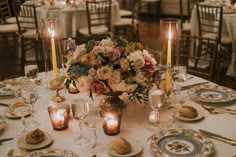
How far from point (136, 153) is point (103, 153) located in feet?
0.41

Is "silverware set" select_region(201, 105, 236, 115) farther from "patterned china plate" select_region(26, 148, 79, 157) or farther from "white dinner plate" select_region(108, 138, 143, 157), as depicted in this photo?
"patterned china plate" select_region(26, 148, 79, 157)

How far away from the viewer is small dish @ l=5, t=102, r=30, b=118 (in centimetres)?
165

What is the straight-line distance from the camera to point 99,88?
1.56 m

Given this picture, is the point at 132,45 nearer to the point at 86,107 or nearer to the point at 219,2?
the point at 86,107

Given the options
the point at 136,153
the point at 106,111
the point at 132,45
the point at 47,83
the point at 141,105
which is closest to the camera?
the point at 136,153

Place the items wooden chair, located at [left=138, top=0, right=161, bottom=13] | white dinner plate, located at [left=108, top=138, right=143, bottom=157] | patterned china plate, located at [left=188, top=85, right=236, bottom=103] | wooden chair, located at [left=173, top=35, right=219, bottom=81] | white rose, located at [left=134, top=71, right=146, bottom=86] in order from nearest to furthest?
1. white dinner plate, located at [left=108, top=138, right=143, bottom=157]
2. white rose, located at [left=134, top=71, right=146, bottom=86]
3. patterned china plate, located at [left=188, top=85, right=236, bottom=103]
4. wooden chair, located at [left=173, top=35, right=219, bottom=81]
5. wooden chair, located at [left=138, top=0, right=161, bottom=13]

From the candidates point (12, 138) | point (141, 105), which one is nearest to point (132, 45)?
point (141, 105)

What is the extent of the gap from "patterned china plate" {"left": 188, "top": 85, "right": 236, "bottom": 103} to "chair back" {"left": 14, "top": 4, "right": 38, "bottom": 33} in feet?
10.1

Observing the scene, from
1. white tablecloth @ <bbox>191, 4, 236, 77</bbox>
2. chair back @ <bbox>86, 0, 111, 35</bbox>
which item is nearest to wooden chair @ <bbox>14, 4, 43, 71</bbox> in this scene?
chair back @ <bbox>86, 0, 111, 35</bbox>

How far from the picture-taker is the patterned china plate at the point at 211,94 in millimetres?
1809

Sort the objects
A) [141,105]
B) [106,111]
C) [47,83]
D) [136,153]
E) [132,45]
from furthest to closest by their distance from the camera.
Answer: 1. [47,83]
2. [141,105]
3. [132,45]
4. [106,111]
5. [136,153]

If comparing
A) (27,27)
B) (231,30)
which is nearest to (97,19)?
(27,27)

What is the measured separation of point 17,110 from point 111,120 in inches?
19.4

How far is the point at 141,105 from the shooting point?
179cm
